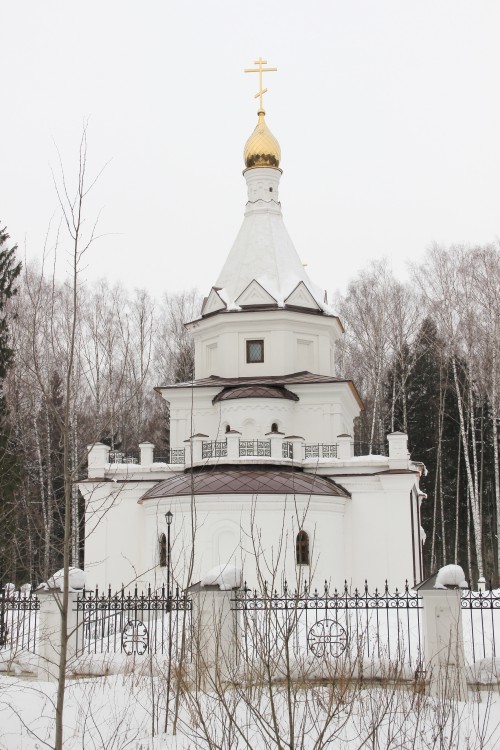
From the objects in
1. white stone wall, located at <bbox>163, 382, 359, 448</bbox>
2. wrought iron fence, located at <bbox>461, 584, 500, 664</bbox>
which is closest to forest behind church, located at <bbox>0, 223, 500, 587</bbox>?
white stone wall, located at <bbox>163, 382, 359, 448</bbox>

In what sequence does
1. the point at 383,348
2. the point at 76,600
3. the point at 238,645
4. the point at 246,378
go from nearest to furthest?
1. the point at 238,645
2. the point at 76,600
3. the point at 246,378
4. the point at 383,348

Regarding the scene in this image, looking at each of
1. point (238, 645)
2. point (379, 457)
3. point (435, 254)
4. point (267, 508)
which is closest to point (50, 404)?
point (238, 645)

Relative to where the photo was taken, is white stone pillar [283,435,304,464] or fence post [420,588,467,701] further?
white stone pillar [283,435,304,464]

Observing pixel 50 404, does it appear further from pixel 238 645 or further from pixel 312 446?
pixel 312 446

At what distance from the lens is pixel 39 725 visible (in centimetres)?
866

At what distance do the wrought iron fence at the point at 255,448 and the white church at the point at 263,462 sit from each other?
3 centimetres

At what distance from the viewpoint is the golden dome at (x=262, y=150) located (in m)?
29.2

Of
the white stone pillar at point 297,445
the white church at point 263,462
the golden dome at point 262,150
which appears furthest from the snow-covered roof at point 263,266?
the white stone pillar at point 297,445

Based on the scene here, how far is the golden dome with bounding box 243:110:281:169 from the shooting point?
29.2m

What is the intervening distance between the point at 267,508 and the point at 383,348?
55.9ft

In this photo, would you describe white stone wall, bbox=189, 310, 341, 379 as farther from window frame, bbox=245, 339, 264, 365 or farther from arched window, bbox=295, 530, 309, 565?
arched window, bbox=295, 530, 309, 565

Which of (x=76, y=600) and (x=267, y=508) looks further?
(x=267, y=508)

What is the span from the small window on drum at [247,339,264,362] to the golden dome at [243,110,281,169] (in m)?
6.57

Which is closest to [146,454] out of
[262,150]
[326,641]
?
[262,150]
